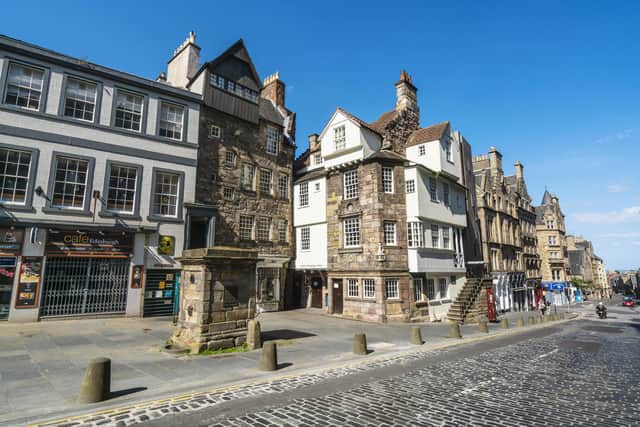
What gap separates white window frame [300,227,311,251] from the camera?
25.7 metres

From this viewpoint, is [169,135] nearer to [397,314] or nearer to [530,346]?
[397,314]

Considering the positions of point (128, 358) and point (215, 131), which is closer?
point (128, 358)

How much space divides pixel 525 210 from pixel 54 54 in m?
52.5

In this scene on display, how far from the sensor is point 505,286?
3584 cm

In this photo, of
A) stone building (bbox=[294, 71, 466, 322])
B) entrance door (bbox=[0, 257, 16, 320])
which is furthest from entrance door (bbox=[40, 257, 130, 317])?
stone building (bbox=[294, 71, 466, 322])

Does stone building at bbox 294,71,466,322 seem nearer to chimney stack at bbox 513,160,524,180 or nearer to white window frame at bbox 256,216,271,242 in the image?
white window frame at bbox 256,216,271,242

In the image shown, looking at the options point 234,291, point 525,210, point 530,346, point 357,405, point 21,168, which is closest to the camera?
point 357,405

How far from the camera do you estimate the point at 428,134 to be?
25.2 meters

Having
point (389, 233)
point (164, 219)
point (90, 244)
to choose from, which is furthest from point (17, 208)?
point (389, 233)

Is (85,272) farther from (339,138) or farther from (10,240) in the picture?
(339,138)

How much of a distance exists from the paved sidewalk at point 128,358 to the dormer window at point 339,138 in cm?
1290

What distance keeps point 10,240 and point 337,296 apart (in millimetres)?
17864

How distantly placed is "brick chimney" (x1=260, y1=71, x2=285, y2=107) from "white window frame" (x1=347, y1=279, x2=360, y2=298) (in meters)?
16.6

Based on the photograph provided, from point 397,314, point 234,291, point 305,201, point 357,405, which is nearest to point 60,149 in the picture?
point 234,291
